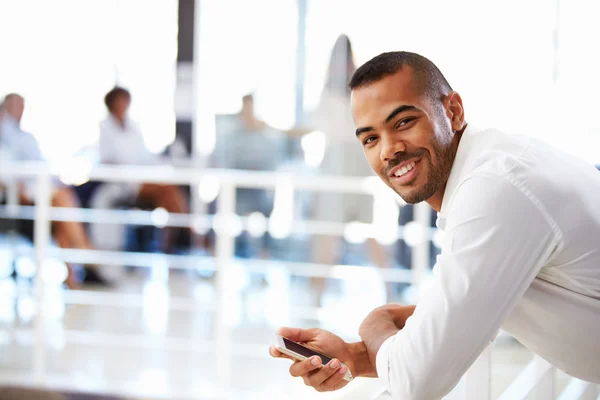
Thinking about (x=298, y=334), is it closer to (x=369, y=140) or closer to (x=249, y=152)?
(x=369, y=140)

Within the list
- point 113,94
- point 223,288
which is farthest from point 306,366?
point 113,94

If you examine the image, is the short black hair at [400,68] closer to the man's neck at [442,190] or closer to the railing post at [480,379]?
the man's neck at [442,190]

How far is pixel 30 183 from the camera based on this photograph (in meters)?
3.28

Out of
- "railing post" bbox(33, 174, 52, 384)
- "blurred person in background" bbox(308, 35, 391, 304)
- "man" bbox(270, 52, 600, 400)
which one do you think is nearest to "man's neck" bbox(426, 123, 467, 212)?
"man" bbox(270, 52, 600, 400)

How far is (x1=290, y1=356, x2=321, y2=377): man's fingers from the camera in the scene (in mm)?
831

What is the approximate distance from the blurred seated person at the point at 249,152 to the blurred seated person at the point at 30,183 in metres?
0.81

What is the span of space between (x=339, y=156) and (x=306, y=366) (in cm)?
236

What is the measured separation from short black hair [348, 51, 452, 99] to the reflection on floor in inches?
42.0

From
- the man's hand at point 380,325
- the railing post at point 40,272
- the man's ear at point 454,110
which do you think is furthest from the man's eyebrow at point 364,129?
the railing post at point 40,272

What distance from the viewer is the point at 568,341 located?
2.65 feet

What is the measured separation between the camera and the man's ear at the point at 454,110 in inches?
36.4

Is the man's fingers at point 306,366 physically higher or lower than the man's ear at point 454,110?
lower

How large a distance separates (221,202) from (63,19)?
9.93 ft

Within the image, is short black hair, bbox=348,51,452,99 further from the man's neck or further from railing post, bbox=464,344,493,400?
railing post, bbox=464,344,493,400
